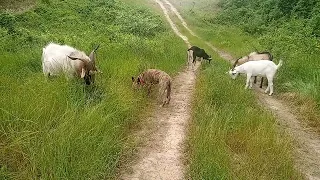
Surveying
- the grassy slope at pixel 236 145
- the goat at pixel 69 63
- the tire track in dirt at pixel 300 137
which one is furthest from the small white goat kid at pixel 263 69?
the goat at pixel 69 63

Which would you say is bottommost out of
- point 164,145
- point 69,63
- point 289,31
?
point 164,145

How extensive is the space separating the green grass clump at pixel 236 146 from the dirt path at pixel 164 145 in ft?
0.89

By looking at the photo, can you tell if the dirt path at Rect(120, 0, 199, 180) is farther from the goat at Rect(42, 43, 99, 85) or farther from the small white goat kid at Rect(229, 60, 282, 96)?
the small white goat kid at Rect(229, 60, 282, 96)

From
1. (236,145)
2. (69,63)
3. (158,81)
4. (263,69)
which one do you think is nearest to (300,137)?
(236,145)

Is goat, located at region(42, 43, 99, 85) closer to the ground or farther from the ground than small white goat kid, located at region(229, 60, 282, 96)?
farther from the ground

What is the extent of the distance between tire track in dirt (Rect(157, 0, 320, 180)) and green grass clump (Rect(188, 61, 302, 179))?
1.32ft

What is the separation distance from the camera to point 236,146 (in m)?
6.60

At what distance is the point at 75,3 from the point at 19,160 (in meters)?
22.8

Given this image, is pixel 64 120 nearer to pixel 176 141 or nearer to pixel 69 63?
pixel 176 141

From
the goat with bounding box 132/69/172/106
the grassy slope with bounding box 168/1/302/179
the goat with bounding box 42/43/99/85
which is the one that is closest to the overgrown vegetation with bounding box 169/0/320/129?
the grassy slope with bounding box 168/1/302/179

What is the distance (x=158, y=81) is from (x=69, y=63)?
2370 mm

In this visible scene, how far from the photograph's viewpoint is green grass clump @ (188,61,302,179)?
18.2 ft

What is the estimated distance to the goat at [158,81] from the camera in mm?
9344

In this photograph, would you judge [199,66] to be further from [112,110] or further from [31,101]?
[31,101]
